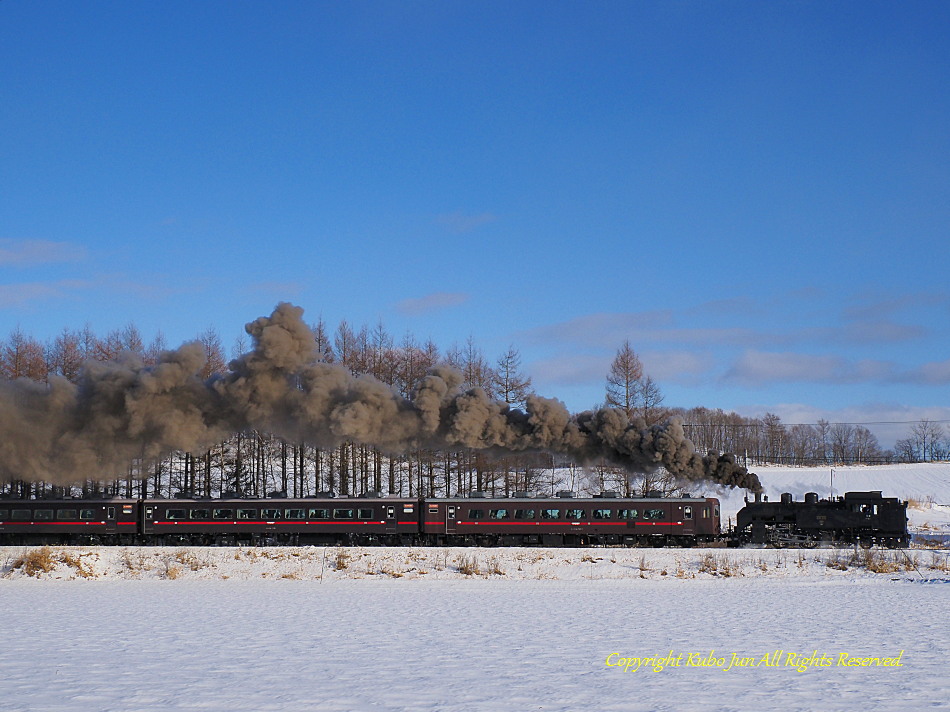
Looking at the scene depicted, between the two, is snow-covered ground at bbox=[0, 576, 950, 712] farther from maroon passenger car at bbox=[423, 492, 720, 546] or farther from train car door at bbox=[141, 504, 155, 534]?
train car door at bbox=[141, 504, 155, 534]

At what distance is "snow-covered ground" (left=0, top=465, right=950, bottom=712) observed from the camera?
40.8ft

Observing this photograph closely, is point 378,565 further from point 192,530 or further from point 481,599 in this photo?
point 192,530

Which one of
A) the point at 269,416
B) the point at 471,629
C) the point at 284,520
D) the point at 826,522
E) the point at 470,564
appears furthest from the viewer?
the point at 269,416

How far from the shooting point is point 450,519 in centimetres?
4066

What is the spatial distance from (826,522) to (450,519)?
1753 cm

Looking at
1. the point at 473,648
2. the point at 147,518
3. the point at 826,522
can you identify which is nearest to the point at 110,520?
→ the point at 147,518

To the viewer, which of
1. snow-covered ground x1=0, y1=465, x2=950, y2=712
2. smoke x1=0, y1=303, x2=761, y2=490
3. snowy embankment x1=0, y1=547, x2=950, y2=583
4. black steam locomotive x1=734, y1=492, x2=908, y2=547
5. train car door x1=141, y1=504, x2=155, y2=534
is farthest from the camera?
train car door x1=141, y1=504, x2=155, y2=534

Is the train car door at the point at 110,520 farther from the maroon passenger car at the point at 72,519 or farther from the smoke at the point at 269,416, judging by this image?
the smoke at the point at 269,416

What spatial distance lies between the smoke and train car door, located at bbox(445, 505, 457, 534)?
3.07 metres

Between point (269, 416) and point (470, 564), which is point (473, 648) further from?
point (269, 416)

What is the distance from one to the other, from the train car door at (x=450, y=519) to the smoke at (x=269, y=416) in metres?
3.07

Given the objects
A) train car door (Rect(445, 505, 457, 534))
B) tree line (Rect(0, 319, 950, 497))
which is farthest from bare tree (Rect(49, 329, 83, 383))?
train car door (Rect(445, 505, 457, 534))

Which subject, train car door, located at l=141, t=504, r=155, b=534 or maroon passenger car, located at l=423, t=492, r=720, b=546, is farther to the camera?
train car door, located at l=141, t=504, r=155, b=534

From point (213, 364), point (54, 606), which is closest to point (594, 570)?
point (54, 606)
